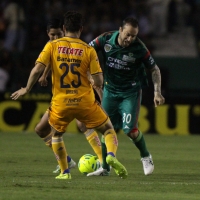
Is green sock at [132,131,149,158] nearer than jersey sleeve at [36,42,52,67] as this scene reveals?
No

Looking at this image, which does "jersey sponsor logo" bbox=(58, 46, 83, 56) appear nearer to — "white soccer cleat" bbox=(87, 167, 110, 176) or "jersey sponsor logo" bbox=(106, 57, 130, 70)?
"jersey sponsor logo" bbox=(106, 57, 130, 70)

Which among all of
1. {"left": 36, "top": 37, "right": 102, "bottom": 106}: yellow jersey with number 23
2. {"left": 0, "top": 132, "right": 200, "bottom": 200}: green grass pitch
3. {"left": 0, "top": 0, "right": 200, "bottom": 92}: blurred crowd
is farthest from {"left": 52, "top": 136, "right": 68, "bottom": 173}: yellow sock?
{"left": 0, "top": 0, "right": 200, "bottom": 92}: blurred crowd

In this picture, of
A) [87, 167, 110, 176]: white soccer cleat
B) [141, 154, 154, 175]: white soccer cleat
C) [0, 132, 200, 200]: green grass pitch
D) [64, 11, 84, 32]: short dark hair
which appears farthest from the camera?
[141, 154, 154, 175]: white soccer cleat

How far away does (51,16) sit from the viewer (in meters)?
19.2

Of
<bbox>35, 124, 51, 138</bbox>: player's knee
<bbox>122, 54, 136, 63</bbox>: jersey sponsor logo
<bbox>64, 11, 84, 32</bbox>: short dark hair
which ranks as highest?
<bbox>64, 11, 84, 32</bbox>: short dark hair

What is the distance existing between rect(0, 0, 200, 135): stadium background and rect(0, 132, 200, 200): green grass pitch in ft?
8.35

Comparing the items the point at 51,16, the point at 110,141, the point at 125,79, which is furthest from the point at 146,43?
Answer: the point at 110,141

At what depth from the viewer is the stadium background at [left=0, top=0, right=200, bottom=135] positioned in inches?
699

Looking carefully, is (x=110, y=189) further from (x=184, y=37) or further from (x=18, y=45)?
(x=184, y=37)

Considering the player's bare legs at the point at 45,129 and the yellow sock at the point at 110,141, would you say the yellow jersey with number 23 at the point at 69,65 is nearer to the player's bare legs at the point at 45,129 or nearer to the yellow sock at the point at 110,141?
the yellow sock at the point at 110,141

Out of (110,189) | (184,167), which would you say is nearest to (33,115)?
(184,167)

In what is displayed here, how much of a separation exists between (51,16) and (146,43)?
275 centimetres

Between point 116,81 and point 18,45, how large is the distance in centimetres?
944

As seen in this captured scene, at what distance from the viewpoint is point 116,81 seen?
9.85 m
